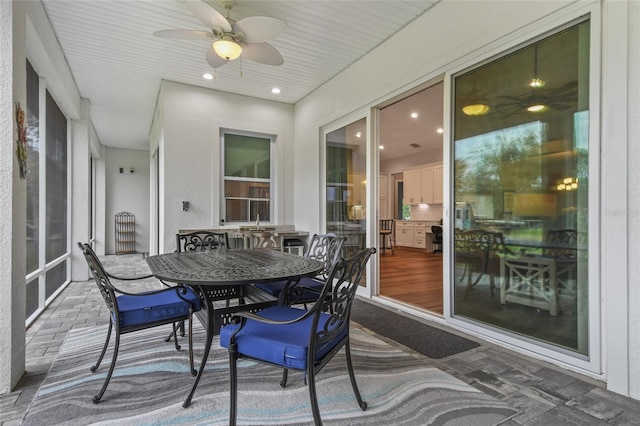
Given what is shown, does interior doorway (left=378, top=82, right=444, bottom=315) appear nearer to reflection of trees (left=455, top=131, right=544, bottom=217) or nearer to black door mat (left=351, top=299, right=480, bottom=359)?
black door mat (left=351, top=299, right=480, bottom=359)

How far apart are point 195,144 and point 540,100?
A: 436cm

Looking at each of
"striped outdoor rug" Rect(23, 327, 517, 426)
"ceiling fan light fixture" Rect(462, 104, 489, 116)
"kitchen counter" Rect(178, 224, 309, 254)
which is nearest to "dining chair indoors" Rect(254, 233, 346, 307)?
"striped outdoor rug" Rect(23, 327, 517, 426)

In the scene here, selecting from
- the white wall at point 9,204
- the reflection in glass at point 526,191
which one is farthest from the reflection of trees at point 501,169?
the white wall at point 9,204

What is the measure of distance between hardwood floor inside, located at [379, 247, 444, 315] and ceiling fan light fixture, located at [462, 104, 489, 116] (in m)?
1.96

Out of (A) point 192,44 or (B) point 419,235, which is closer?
(A) point 192,44

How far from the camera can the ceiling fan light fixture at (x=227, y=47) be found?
8.80ft

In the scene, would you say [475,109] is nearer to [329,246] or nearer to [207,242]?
[329,246]

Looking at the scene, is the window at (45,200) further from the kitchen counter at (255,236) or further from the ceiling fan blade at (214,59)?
the ceiling fan blade at (214,59)

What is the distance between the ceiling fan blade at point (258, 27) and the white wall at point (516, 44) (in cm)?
148

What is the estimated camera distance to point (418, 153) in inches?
386

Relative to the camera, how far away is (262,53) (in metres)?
3.04

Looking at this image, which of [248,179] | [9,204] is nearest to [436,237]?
[248,179]

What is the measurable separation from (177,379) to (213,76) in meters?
4.03

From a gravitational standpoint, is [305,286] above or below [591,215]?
below
